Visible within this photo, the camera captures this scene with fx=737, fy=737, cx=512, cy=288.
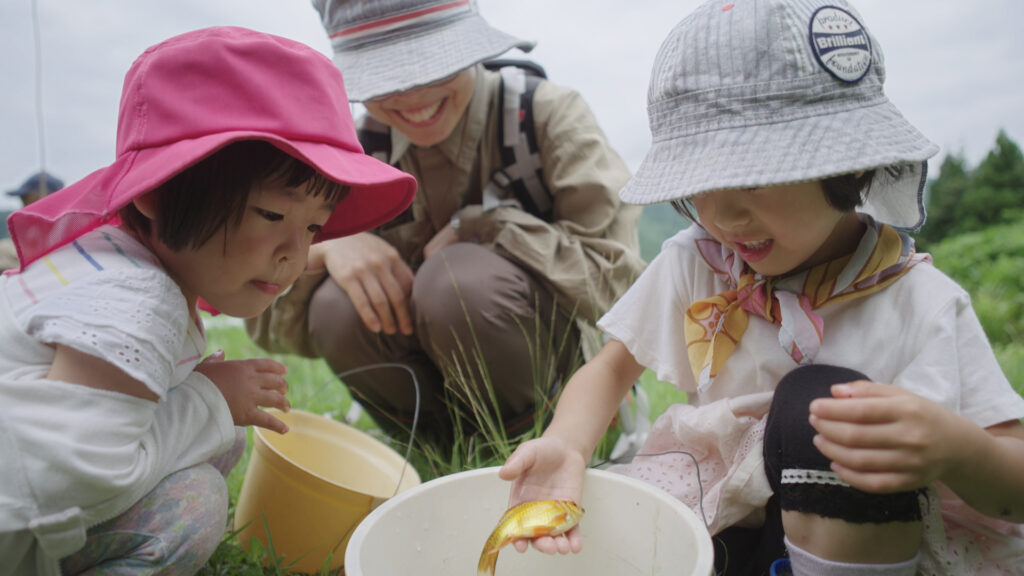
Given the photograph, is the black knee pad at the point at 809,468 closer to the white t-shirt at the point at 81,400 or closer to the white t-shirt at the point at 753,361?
the white t-shirt at the point at 753,361

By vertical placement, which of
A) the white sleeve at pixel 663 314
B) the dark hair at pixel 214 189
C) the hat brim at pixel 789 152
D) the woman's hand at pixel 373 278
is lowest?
the woman's hand at pixel 373 278

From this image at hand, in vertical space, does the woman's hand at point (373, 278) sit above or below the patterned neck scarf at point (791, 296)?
below

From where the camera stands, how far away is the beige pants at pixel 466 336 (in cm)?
185

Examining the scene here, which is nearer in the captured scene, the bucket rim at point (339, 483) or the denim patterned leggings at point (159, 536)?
the denim patterned leggings at point (159, 536)

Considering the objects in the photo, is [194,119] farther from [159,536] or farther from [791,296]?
[791,296]

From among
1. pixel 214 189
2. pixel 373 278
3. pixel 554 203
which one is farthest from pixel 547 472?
pixel 554 203

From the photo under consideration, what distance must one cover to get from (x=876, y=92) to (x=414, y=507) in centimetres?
92

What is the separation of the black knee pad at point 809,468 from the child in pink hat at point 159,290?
717mm

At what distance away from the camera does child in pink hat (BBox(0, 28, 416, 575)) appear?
36.8 inches

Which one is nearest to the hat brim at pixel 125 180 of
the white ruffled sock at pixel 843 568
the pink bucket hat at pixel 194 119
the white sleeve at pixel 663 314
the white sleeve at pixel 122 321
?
the pink bucket hat at pixel 194 119

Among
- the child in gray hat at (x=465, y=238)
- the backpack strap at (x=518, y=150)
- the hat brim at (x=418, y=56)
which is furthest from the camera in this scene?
the backpack strap at (x=518, y=150)

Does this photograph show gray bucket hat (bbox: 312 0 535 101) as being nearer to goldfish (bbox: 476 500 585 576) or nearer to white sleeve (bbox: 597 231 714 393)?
white sleeve (bbox: 597 231 714 393)

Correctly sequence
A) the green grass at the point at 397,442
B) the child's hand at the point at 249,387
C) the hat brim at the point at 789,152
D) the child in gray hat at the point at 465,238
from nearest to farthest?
the hat brim at the point at 789,152 → the child's hand at the point at 249,387 → the green grass at the point at 397,442 → the child in gray hat at the point at 465,238

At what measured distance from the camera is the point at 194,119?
3.57 feet
